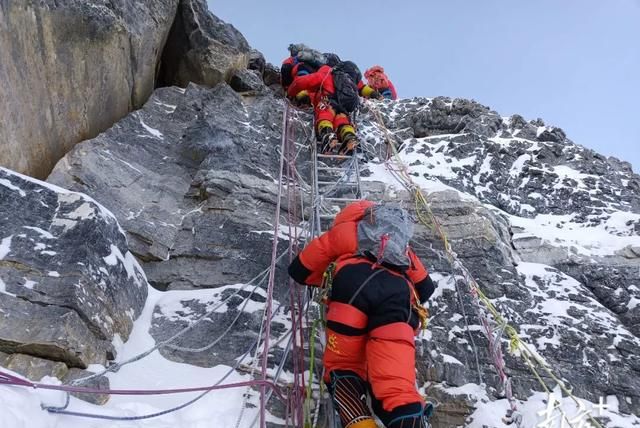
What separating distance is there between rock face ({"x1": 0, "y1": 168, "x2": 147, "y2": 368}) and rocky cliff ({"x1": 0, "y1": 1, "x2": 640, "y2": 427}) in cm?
1

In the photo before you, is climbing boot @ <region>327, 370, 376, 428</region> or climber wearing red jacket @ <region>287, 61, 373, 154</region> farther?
climber wearing red jacket @ <region>287, 61, 373, 154</region>

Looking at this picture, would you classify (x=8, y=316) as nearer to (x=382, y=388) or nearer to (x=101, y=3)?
(x=382, y=388)

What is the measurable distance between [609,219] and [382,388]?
518 cm

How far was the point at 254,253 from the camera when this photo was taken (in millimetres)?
5027

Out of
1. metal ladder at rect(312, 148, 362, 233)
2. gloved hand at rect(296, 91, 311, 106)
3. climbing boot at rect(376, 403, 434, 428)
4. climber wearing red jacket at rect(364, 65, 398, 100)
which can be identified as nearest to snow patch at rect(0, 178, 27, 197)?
metal ladder at rect(312, 148, 362, 233)

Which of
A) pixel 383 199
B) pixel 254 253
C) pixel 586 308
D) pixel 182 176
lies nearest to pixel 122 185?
pixel 182 176

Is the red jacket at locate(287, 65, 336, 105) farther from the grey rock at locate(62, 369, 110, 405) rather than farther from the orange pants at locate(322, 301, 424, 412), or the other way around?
the grey rock at locate(62, 369, 110, 405)

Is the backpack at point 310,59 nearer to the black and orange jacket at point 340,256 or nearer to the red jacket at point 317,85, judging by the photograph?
the red jacket at point 317,85

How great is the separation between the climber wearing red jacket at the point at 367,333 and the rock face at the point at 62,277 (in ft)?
5.06

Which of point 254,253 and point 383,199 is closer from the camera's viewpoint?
point 254,253

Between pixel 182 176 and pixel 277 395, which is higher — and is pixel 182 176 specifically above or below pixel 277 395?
above

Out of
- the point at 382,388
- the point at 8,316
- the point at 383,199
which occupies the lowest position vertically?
the point at 8,316

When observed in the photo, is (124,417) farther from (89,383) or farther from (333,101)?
(333,101)

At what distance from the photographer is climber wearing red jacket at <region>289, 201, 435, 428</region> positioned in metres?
2.86
